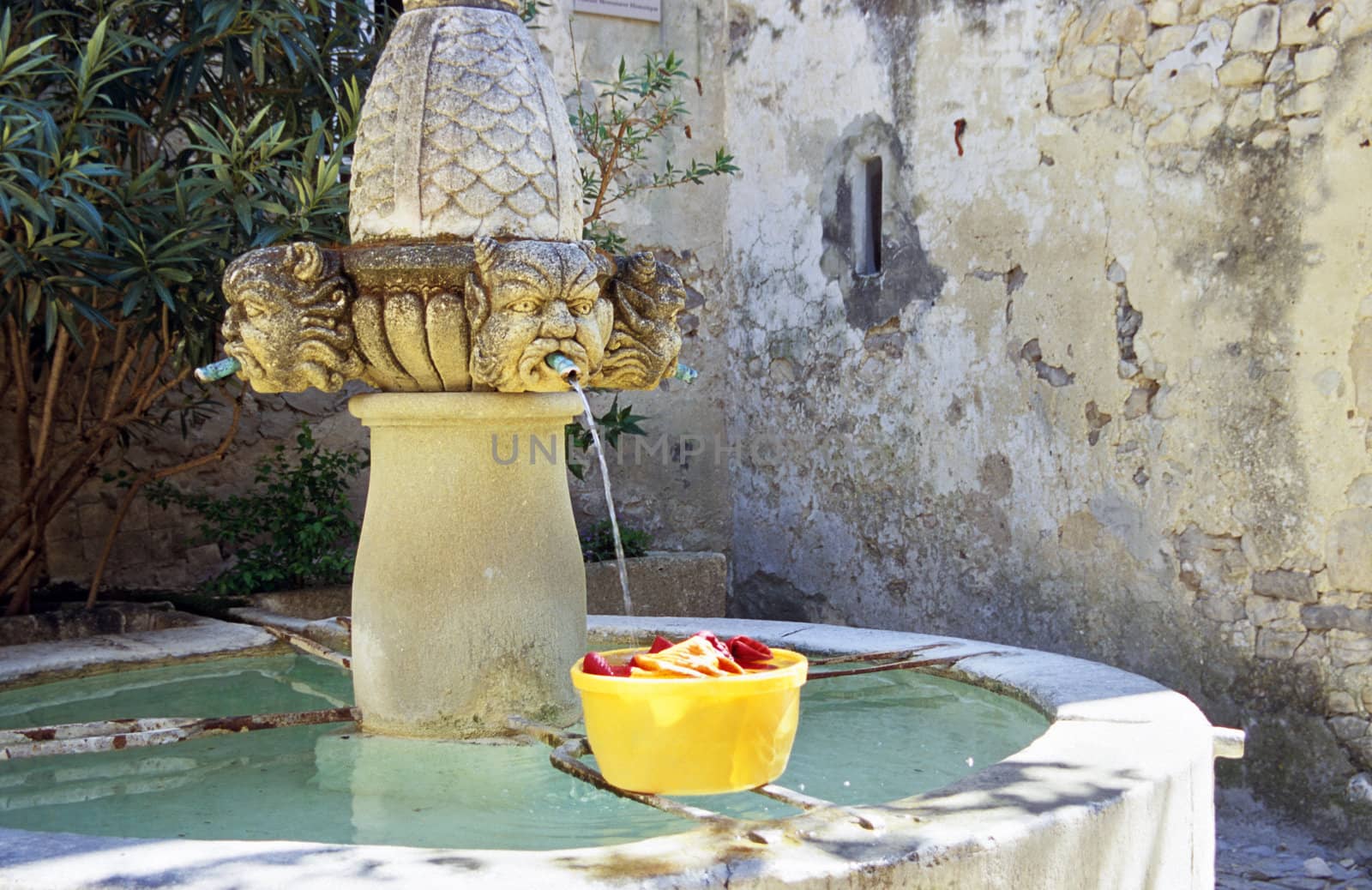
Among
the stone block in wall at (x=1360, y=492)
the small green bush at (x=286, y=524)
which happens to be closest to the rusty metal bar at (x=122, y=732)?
the small green bush at (x=286, y=524)

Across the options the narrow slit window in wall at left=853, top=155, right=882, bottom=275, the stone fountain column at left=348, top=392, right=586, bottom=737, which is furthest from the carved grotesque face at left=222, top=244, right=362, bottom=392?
the narrow slit window in wall at left=853, top=155, right=882, bottom=275

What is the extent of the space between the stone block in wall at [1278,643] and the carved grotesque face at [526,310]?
234 cm

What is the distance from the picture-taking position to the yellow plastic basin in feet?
6.27

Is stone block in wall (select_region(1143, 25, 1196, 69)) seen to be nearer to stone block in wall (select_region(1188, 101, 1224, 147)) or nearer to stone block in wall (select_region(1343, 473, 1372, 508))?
stone block in wall (select_region(1188, 101, 1224, 147))

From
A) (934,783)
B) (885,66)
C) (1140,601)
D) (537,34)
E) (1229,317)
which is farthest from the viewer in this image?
(537,34)

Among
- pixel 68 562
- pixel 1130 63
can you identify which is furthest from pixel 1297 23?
pixel 68 562

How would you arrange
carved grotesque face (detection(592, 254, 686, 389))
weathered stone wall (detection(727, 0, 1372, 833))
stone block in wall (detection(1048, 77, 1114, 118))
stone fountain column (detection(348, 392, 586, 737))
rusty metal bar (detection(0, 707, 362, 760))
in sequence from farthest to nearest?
stone block in wall (detection(1048, 77, 1114, 118)), weathered stone wall (detection(727, 0, 1372, 833)), carved grotesque face (detection(592, 254, 686, 389)), stone fountain column (detection(348, 392, 586, 737)), rusty metal bar (detection(0, 707, 362, 760))

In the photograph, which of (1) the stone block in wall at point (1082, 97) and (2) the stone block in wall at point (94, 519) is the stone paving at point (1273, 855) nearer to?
(1) the stone block in wall at point (1082, 97)

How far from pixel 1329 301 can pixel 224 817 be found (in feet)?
9.99

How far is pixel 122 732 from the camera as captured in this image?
2.51 meters

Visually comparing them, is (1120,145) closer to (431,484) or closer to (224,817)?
(431,484)

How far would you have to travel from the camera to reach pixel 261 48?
163 inches

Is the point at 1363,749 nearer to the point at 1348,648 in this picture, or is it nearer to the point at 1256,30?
the point at 1348,648

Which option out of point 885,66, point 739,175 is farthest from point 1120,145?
point 739,175
